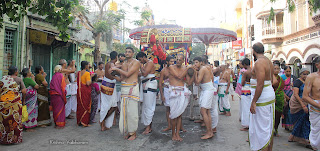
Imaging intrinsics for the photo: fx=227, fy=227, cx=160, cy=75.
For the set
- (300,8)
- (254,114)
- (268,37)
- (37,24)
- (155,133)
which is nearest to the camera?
(254,114)

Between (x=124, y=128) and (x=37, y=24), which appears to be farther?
(x=37, y=24)

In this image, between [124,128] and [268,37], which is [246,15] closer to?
[268,37]

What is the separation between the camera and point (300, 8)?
628 inches

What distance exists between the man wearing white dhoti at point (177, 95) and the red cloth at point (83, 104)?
7.93 feet

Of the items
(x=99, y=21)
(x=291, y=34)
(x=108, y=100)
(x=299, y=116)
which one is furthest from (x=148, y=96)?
(x=291, y=34)

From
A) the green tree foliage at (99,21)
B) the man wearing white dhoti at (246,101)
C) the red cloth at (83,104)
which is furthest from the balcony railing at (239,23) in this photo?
the red cloth at (83,104)

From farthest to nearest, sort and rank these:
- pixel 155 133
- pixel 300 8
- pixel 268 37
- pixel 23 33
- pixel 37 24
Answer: pixel 268 37 → pixel 300 8 → pixel 37 24 → pixel 23 33 → pixel 155 133

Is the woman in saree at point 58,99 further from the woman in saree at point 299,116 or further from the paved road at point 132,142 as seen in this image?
the woman in saree at point 299,116

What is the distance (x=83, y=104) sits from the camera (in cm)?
589

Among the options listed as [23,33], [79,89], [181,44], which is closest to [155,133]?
[79,89]

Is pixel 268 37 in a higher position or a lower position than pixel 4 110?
higher

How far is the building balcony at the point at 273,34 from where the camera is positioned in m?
18.7

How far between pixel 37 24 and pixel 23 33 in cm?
132

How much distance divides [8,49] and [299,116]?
9374mm
